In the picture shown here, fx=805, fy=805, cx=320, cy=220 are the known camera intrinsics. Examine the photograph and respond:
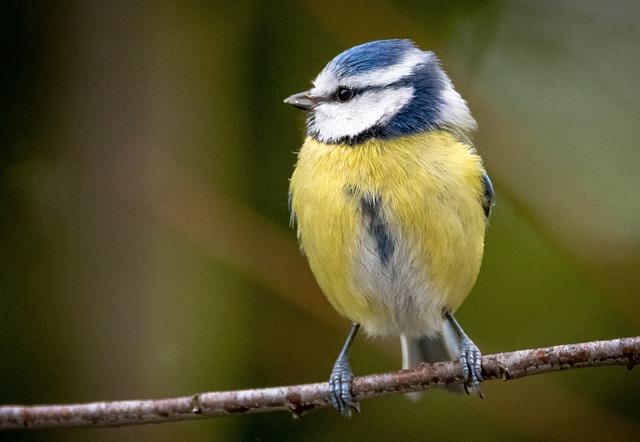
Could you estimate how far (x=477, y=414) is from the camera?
303 cm

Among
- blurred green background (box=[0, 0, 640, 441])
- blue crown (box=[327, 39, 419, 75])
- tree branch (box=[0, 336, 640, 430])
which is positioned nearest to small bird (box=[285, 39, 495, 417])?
blue crown (box=[327, 39, 419, 75])

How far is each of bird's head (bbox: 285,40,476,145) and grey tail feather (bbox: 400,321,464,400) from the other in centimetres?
66

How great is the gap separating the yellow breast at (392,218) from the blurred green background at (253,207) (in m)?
0.86

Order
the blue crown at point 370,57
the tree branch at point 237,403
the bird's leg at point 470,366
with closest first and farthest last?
1. the tree branch at point 237,403
2. the bird's leg at point 470,366
3. the blue crown at point 370,57

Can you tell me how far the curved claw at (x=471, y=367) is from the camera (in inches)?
82.6

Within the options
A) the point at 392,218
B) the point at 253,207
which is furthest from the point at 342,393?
the point at 253,207

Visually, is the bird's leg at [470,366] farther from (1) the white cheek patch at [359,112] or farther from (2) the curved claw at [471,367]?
(1) the white cheek patch at [359,112]

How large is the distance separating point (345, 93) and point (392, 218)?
0.46 m

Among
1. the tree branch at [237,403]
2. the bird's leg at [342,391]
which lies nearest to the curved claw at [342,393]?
the bird's leg at [342,391]

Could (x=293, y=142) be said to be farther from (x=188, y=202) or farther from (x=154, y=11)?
(x=154, y=11)

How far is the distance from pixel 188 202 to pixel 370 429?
116 cm

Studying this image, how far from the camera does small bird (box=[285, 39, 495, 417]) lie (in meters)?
2.15

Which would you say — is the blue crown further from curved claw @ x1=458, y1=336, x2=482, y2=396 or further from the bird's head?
curved claw @ x1=458, y1=336, x2=482, y2=396

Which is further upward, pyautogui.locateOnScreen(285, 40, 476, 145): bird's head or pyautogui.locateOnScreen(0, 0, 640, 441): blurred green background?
pyautogui.locateOnScreen(285, 40, 476, 145): bird's head
